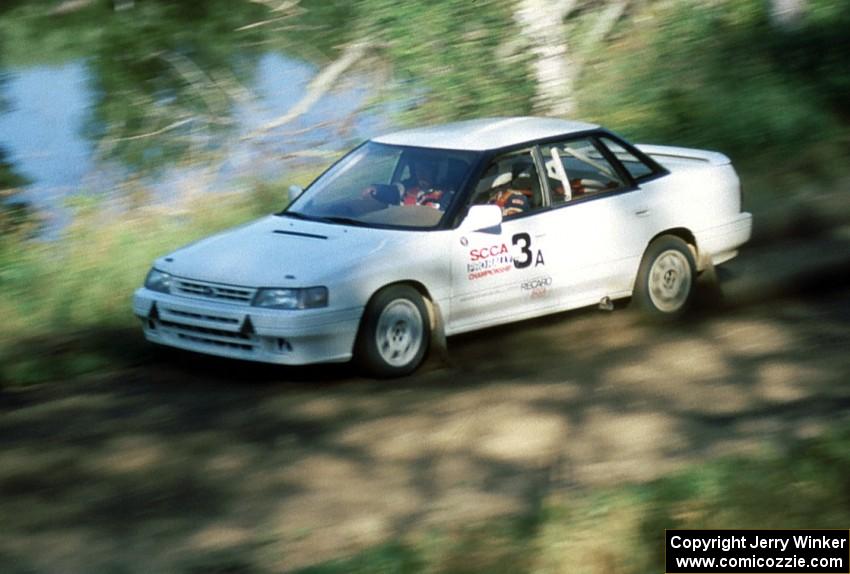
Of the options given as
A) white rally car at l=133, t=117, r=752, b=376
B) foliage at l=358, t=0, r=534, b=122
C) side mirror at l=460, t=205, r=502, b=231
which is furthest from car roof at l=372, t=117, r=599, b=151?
foliage at l=358, t=0, r=534, b=122

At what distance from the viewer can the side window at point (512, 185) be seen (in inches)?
424

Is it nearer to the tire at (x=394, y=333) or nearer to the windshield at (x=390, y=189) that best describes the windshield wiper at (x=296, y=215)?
the windshield at (x=390, y=189)

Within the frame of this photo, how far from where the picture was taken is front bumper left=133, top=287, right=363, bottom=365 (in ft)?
31.8

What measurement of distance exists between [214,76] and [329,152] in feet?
6.12

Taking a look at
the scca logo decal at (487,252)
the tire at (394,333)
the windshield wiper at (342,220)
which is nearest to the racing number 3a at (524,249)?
the scca logo decal at (487,252)

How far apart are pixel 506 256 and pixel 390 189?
936 mm

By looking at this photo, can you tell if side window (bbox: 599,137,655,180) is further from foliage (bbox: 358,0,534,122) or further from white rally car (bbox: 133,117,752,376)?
foliage (bbox: 358,0,534,122)

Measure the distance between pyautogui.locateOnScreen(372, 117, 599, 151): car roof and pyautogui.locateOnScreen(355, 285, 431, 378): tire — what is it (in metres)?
1.36

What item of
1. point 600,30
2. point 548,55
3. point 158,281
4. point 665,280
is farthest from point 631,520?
point 600,30

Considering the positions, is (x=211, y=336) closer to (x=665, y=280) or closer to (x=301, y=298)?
(x=301, y=298)

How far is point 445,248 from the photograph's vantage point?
407 inches

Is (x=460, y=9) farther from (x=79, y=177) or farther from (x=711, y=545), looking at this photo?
(x=711, y=545)

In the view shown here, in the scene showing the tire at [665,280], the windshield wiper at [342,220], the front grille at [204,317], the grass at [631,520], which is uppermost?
the windshield wiper at [342,220]

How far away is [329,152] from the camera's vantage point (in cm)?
1588
